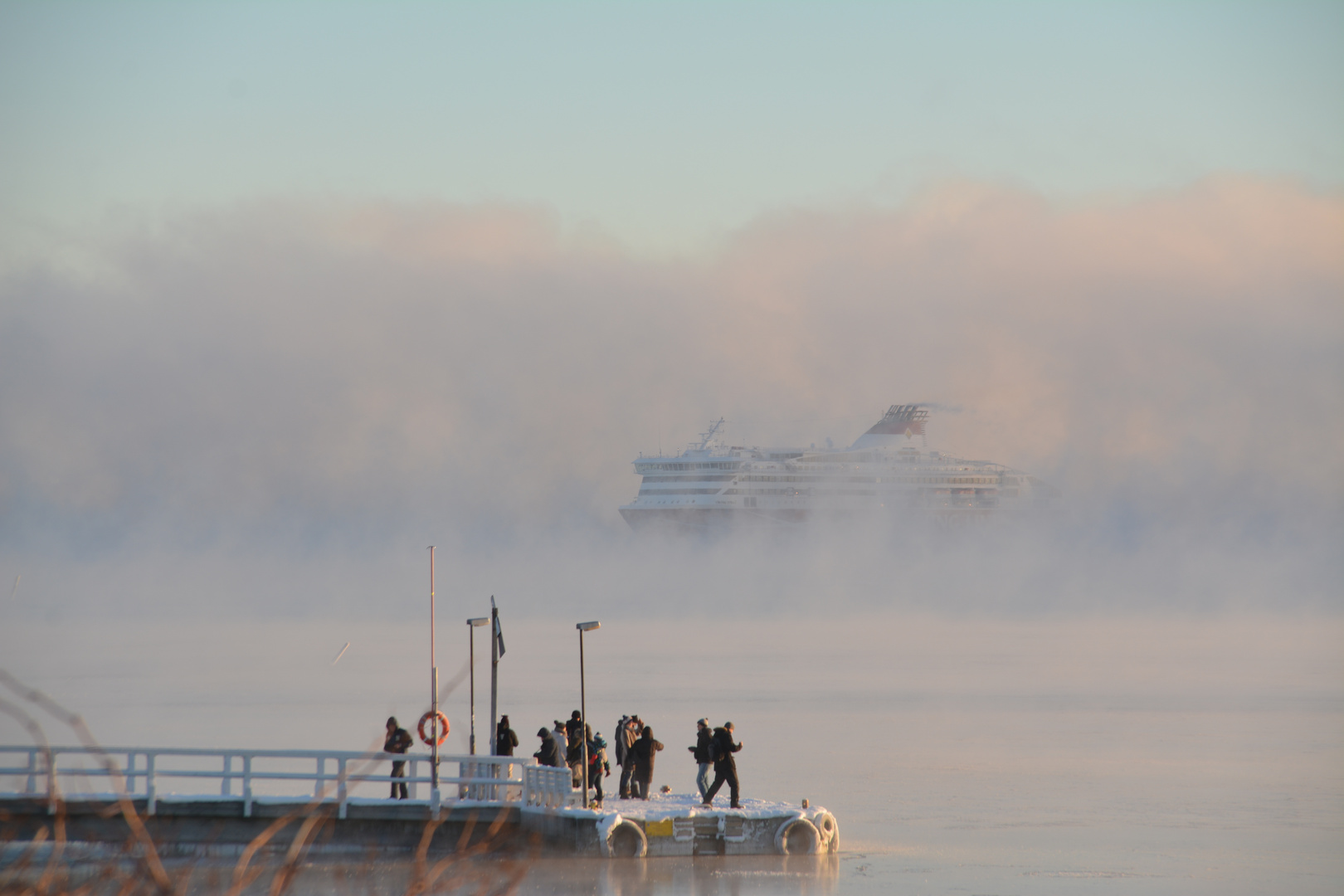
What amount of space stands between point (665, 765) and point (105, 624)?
212 ft

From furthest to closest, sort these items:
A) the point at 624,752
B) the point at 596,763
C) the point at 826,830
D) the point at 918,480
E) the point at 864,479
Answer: the point at 918,480 → the point at 864,479 → the point at 624,752 → the point at 596,763 → the point at 826,830

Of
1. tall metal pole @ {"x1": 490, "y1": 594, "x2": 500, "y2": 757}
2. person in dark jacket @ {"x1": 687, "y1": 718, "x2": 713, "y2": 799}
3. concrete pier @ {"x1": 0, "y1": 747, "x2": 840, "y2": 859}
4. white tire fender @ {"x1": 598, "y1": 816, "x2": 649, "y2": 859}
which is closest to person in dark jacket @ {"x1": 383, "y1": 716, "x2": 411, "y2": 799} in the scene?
concrete pier @ {"x1": 0, "y1": 747, "x2": 840, "y2": 859}

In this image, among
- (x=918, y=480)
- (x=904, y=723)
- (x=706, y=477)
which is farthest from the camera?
(x=918, y=480)

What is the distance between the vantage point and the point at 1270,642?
207ft

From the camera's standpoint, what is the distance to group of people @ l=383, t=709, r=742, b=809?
14.6 metres

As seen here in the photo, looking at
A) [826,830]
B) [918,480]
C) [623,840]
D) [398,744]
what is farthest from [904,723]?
[918,480]

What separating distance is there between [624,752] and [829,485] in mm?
109014

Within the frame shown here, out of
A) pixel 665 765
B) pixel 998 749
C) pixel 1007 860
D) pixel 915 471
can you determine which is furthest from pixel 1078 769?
pixel 915 471

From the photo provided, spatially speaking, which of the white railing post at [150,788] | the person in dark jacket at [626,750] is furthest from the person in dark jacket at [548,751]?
the white railing post at [150,788]

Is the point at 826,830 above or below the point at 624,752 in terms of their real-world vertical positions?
below

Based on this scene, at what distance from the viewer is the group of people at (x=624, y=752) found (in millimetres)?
14602

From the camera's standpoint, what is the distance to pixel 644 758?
50.0ft

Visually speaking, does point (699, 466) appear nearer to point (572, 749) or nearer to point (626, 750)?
point (626, 750)

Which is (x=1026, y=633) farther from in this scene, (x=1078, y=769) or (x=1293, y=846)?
A: (x=1293, y=846)
